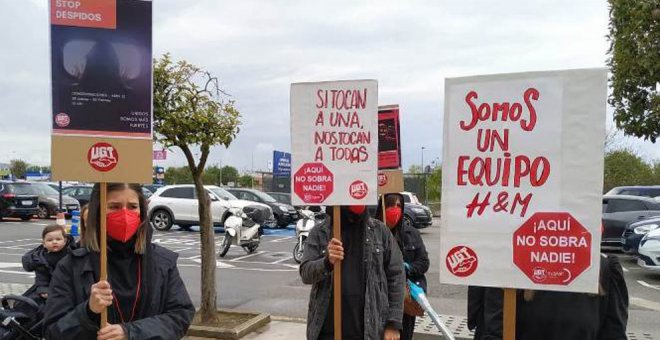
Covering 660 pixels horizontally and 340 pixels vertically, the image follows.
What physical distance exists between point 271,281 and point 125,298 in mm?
8254

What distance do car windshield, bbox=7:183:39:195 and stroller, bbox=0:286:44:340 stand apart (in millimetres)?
21336

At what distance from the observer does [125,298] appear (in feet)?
9.02

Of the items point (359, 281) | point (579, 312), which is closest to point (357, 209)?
point (359, 281)

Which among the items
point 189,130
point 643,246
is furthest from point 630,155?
point 189,130

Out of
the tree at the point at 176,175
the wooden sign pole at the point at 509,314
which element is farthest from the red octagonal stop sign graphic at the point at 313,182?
the tree at the point at 176,175

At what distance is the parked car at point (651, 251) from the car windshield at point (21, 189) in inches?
866

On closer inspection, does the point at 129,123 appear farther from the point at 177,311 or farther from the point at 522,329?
the point at 522,329

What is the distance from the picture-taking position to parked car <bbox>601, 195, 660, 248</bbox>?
549 inches

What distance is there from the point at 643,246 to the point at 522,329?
29.5 feet

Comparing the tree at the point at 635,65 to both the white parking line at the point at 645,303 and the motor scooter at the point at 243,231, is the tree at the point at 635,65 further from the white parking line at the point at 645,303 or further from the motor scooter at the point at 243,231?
the motor scooter at the point at 243,231

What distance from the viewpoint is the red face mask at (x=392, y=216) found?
199 inches

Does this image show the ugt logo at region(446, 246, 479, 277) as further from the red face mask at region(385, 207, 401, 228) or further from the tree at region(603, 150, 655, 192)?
the tree at region(603, 150, 655, 192)

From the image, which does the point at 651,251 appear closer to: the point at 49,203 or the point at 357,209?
the point at 357,209

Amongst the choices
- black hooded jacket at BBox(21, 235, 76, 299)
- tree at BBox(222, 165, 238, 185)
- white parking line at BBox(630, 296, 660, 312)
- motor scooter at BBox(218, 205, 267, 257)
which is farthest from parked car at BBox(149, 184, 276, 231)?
tree at BBox(222, 165, 238, 185)
